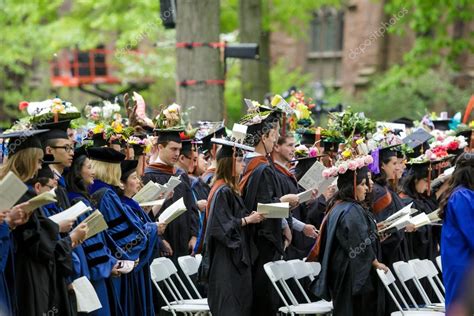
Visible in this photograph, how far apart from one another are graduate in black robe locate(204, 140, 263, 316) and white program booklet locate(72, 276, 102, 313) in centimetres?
183

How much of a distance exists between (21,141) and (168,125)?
347cm

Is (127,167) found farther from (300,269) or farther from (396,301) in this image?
(396,301)

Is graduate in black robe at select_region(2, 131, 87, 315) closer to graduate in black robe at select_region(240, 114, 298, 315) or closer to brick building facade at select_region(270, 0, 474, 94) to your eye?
graduate in black robe at select_region(240, 114, 298, 315)

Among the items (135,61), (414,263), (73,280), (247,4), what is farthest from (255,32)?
(73,280)

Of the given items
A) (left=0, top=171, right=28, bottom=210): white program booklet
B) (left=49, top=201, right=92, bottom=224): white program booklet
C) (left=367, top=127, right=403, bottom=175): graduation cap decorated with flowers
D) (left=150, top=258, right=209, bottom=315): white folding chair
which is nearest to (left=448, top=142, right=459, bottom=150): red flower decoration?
(left=367, top=127, right=403, bottom=175): graduation cap decorated with flowers

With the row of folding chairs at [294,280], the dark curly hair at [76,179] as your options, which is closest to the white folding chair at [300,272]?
the row of folding chairs at [294,280]

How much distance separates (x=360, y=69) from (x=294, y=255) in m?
24.7

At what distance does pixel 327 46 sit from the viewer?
38750 mm

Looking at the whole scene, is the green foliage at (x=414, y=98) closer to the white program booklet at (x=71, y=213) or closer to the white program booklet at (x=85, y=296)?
the white program booklet at (x=85, y=296)

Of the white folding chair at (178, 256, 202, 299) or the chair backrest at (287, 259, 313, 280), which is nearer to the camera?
the chair backrest at (287, 259, 313, 280)

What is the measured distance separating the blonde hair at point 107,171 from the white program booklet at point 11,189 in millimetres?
2097

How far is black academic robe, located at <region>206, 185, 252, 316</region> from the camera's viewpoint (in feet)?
32.6

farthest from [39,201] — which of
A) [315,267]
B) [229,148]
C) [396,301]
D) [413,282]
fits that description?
[413,282]

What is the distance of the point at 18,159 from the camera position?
7934mm
